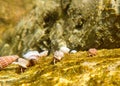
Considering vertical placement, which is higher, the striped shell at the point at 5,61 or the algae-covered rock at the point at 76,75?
the striped shell at the point at 5,61

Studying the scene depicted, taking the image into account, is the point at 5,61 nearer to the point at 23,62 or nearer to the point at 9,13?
the point at 23,62

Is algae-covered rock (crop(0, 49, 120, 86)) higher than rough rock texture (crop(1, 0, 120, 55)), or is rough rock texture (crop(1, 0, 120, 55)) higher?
rough rock texture (crop(1, 0, 120, 55))

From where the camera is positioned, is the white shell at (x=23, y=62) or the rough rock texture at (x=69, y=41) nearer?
the rough rock texture at (x=69, y=41)

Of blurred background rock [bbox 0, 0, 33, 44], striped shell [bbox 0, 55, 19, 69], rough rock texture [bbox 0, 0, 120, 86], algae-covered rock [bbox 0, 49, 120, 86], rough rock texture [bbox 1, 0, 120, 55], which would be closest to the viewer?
algae-covered rock [bbox 0, 49, 120, 86]

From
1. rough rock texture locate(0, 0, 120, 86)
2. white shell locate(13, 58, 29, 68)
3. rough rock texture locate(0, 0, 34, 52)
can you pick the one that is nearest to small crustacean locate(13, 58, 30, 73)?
white shell locate(13, 58, 29, 68)

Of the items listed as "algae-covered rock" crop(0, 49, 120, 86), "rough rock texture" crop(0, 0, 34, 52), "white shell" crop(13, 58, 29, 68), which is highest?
"rough rock texture" crop(0, 0, 34, 52)

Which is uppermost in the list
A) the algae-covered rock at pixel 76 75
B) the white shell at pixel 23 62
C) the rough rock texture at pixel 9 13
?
the rough rock texture at pixel 9 13

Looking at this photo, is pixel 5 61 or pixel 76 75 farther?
pixel 5 61

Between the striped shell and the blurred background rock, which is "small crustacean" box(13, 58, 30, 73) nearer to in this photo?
the striped shell

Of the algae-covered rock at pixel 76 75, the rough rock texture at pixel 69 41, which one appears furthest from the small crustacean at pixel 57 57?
the algae-covered rock at pixel 76 75

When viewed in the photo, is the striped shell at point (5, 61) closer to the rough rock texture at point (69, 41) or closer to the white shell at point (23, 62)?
the rough rock texture at point (69, 41)

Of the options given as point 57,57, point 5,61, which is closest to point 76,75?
point 57,57

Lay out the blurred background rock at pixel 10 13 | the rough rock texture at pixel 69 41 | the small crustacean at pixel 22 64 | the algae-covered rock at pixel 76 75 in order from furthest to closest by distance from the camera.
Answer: the blurred background rock at pixel 10 13 < the small crustacean at pixel 22 64 < the rough rock texture at pixel 69 41 < the algae-covered rock at pixel 76 75
